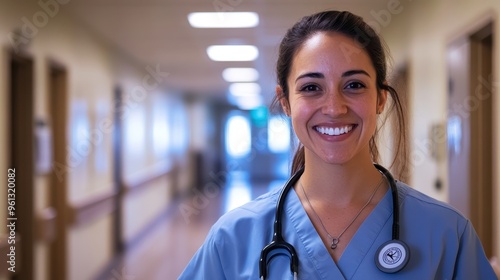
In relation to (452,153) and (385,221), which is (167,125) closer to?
(452,153)

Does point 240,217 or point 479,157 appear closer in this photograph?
point 240,217

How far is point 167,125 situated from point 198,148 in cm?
349

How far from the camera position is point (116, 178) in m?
5.93

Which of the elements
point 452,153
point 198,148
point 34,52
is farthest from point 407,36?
point 198,148

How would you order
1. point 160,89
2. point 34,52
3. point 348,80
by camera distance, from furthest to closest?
point 160,89, point 34,52, point 348,80

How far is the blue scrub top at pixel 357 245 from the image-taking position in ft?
3.48

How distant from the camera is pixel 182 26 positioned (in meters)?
4.34

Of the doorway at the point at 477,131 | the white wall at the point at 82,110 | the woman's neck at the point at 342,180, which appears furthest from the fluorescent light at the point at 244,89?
the woman's neck at the point at 342,180

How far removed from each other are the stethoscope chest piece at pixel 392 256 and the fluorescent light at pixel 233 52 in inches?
170

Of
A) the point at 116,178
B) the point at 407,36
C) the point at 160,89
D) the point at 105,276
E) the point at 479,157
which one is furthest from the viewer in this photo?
the point at 160,89

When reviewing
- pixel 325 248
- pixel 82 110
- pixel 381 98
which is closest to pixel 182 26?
pixel 82 110

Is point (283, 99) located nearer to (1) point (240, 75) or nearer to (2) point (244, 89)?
(1) point (240, 75)

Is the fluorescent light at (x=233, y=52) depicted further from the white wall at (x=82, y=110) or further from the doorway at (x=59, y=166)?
the doorway at (x=59, y=166)

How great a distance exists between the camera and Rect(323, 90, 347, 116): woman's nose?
3.43ft
